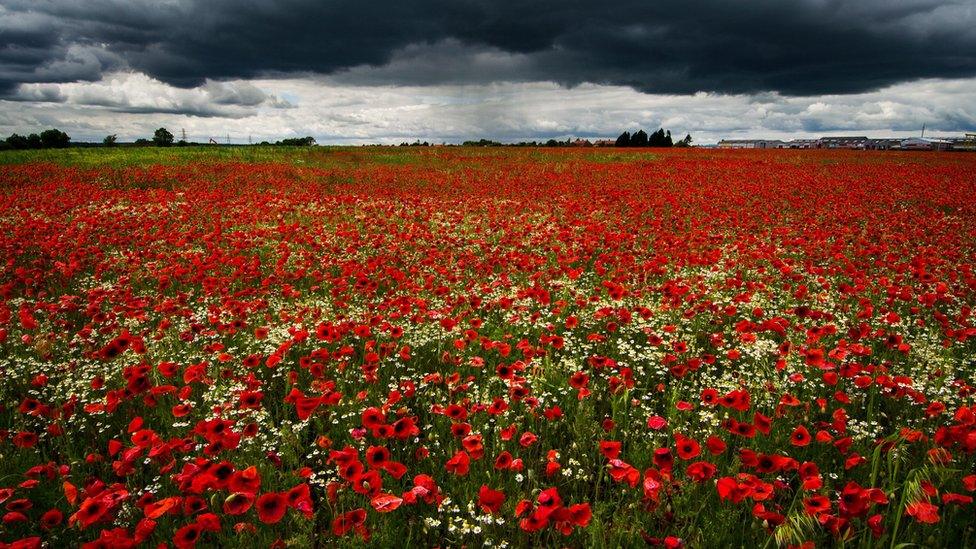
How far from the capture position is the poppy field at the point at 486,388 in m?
2.46

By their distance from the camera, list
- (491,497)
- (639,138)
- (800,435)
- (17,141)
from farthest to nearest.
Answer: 1. (639,138)
2. (17,141)
3. (800,435)
4. (491,497)

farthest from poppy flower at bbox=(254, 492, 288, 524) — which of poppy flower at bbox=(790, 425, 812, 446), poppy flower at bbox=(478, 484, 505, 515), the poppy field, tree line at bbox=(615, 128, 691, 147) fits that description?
tree line at bbox=(615, 128, 691, 147)

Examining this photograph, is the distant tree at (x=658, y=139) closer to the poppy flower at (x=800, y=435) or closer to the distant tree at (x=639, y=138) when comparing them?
the distant tree at (x=639, y=138)

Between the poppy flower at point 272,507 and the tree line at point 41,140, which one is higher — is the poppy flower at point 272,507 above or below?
below

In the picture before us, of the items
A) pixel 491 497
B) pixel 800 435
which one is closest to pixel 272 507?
pixel 491 497

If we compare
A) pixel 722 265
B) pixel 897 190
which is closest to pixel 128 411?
pixel 722 265

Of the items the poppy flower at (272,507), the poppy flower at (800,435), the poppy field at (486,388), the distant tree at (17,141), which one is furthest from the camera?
the distant tree at (17,141)

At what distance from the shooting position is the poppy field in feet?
A: 8.05

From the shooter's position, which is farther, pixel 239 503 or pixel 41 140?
pixel 41 140

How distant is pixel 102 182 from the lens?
1872 cm

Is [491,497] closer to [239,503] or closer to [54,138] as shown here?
[239,503]

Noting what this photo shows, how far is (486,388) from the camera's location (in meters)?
4.01

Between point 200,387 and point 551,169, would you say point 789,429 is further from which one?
point 551,169

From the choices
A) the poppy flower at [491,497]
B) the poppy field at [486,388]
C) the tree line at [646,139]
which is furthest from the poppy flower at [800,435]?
the tree line at [646,139]
